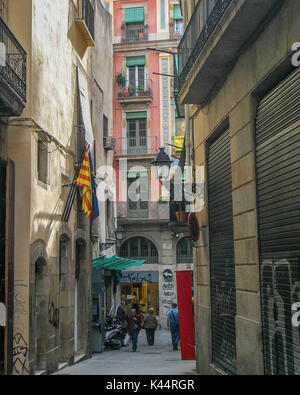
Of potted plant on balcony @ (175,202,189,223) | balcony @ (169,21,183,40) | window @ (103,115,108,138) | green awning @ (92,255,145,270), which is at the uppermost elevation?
balcony @ (169,21,183,40)

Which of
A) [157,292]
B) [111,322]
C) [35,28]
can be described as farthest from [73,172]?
A: [157,292]

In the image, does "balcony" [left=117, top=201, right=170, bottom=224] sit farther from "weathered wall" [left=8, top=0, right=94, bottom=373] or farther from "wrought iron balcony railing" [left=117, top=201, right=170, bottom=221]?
"weathered wall" [left=8, top=0, right=94, bottom=373]

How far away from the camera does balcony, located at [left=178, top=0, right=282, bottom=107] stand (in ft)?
25.4

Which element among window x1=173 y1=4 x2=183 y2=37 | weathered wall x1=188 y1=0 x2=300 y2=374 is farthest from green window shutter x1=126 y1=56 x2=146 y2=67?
weathered wall x1=188 y1=0 x2=300 y2=374

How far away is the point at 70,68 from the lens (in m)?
15.8

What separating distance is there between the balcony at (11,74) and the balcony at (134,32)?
79.8ft

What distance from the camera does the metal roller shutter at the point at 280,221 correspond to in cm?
689

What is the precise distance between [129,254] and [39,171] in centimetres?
2125

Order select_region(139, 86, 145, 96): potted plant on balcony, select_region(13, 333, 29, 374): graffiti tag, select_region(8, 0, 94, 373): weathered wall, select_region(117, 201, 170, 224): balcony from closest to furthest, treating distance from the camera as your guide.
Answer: select_region(13, 333, 29, 374): graffiti tag
select_region(8, 0, 94, 373): weathered wall
select_region(117, 201, 170, 224): balcony
select_region(139, 86, 145, 96): potted plant on balcony

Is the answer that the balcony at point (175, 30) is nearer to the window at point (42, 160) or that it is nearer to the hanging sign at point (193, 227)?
the window at point (42, 160)

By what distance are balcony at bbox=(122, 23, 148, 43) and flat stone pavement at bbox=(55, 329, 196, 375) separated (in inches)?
787

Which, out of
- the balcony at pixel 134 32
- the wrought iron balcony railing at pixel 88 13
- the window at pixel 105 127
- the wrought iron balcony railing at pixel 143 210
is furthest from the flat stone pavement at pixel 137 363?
the balcony at pixel 134 32
